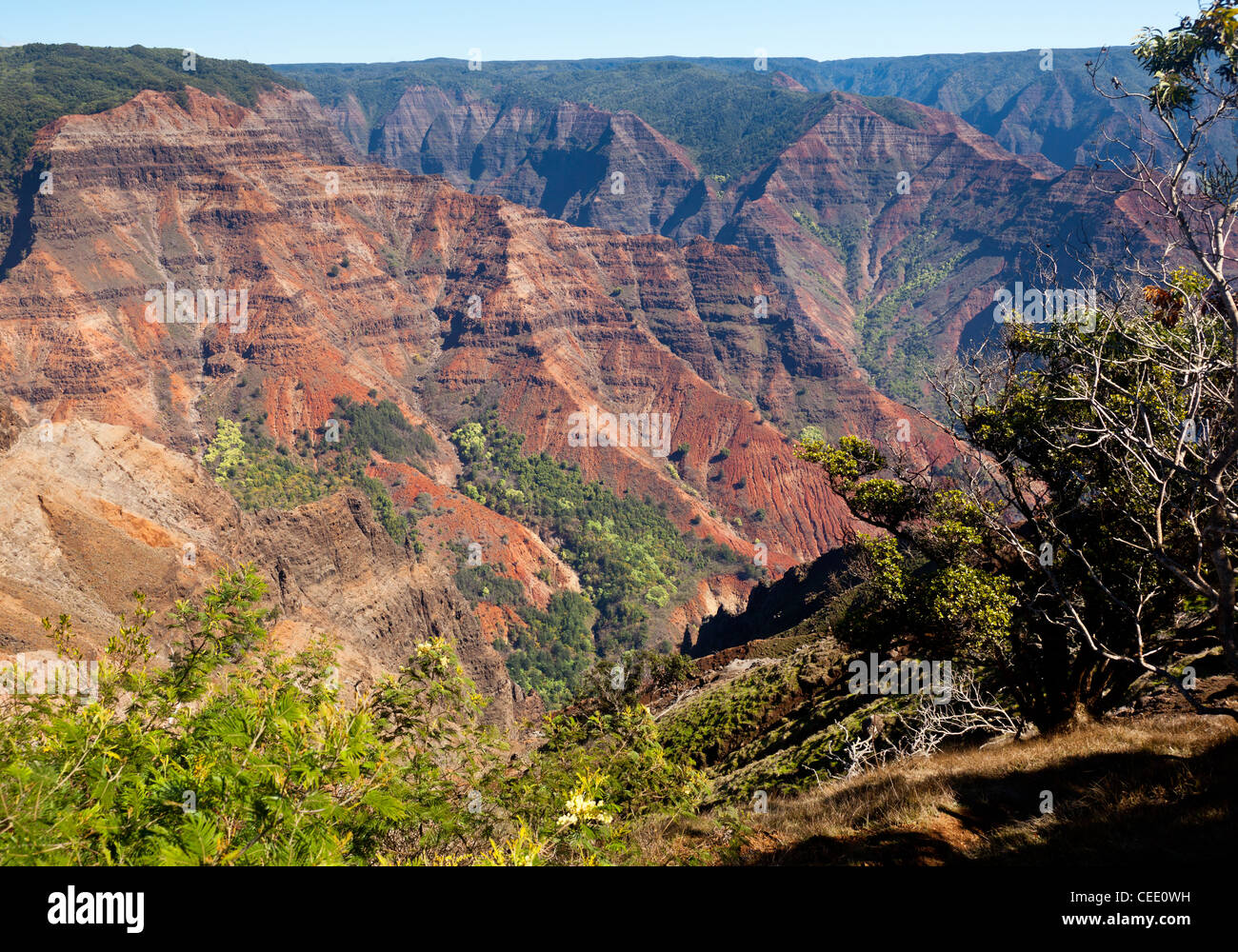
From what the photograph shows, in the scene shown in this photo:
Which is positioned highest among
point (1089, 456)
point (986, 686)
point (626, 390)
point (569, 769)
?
point (626, 390)

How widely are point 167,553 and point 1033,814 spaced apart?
34.6m

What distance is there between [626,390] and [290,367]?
176 ft

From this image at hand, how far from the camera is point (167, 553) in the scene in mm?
33281

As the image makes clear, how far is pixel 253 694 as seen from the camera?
5961 millimetres

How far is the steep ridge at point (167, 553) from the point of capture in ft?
95.1

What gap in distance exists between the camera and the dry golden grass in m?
7.50

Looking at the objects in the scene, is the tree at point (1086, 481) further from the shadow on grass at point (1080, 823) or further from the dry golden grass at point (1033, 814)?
the shadow on grass at point (1080, 823)

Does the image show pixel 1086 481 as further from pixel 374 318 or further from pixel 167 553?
pixel 374 318

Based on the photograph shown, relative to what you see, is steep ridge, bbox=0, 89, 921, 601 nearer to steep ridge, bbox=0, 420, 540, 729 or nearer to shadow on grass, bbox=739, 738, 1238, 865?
steep ridge, bbox=0, 420, 540, 729

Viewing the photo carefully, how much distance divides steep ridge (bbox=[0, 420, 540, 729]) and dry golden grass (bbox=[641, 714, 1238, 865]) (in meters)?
13.9

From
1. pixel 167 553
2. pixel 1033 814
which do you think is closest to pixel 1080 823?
pixel 1033 814
